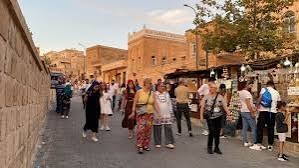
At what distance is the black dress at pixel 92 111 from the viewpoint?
1272cm

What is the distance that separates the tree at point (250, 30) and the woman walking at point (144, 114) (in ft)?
45.9

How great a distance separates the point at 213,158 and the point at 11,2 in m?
7.60

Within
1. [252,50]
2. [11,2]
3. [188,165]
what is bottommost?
[188,165]

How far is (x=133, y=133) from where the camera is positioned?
13617mm

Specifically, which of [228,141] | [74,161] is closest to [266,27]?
[228,141]

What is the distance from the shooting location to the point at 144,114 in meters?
11.0

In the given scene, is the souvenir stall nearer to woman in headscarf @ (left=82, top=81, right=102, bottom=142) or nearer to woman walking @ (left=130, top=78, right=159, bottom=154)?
woman walking @ (left=130, top=78, right=159, bottom=154)

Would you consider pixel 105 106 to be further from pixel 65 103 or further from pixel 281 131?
pixel 281 131

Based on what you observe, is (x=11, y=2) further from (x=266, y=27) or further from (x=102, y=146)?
(x=266, y=27)

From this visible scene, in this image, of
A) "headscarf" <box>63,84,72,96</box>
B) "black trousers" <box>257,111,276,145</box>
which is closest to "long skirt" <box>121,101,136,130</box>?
"black trousers" <box>257,111,276,145</box>

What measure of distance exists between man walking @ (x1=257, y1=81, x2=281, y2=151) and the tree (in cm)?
1221

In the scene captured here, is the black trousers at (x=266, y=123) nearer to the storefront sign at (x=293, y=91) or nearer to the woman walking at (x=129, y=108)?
the storefront sign at (x=293, y=91)

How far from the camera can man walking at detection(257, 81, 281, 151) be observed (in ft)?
39.1

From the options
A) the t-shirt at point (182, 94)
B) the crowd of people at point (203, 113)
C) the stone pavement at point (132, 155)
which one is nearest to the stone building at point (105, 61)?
the t-shirt at point (182, 94)
